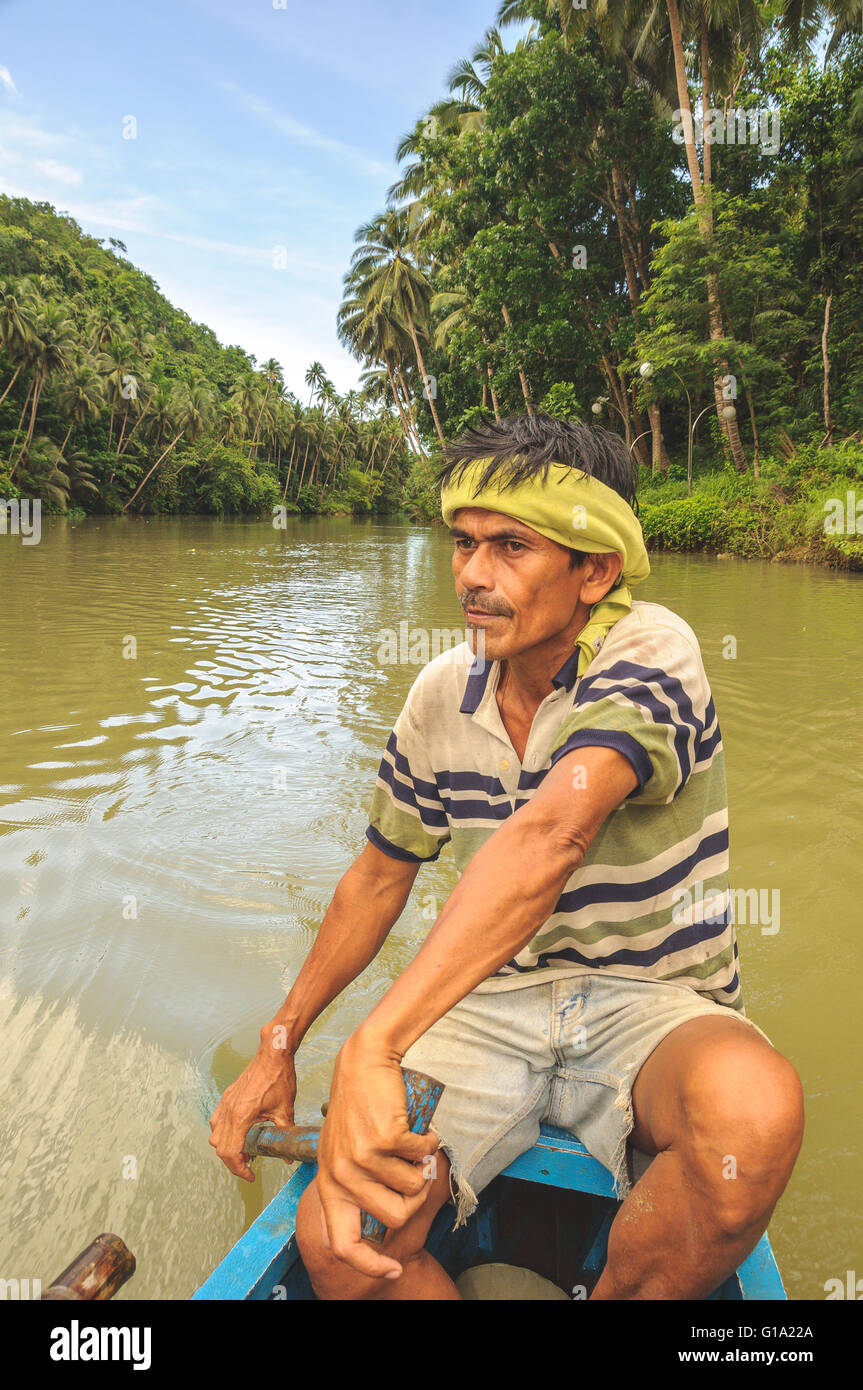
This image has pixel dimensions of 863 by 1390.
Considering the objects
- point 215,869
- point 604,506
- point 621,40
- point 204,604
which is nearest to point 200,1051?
point 215,869

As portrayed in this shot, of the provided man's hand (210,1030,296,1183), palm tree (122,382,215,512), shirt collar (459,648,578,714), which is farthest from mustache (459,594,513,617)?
palm tree (122,382,215,512)

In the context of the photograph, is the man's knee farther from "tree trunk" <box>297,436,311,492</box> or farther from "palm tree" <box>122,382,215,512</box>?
"tree trunk" <box>297,436,311,492</box>

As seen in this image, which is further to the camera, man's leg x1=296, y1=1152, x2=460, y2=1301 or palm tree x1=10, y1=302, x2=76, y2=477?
palm tree x1=10, y1=302, x2=76, y2=477

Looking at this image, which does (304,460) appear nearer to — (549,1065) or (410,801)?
(410,801)

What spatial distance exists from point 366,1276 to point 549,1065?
1.60 ft

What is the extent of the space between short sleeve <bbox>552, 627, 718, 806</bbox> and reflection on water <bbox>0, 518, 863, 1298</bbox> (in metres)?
1.25

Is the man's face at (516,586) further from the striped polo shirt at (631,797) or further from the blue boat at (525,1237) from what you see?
the blue boat at (525,1237)

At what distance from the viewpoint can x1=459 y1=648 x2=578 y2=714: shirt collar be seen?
1.59m

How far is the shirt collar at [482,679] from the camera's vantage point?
1.59 meters

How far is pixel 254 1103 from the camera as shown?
1652 mm

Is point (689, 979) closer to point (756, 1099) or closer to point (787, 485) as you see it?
point (756, 1099)

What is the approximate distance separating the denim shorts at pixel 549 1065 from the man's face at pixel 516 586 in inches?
26.1

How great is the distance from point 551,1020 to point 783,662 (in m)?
6.82

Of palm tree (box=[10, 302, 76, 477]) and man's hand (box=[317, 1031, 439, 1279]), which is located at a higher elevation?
palm tree (box=[10, 302, 76, 477])
